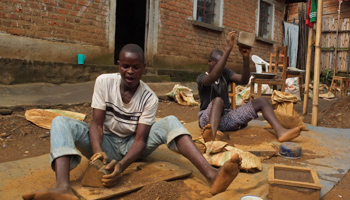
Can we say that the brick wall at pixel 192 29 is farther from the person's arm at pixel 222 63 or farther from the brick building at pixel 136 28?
the person's arm at pixel 222 63

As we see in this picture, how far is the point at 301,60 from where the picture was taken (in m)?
11.2

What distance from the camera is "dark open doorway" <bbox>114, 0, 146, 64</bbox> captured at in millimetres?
8867

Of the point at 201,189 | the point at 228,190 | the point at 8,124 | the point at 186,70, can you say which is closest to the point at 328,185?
the point at 228,190

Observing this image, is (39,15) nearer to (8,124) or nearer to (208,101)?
(8,124)

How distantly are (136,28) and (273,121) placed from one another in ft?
22.2

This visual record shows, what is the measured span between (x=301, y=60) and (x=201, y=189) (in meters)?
10.7

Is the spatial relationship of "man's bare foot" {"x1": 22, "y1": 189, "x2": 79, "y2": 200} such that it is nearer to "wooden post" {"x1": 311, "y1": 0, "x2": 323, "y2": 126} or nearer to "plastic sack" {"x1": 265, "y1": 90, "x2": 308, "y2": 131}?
"plastic sack" {"x1": 265, "y1": 90, "x2": 308, "y2": 131}

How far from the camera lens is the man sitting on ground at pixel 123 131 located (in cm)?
171

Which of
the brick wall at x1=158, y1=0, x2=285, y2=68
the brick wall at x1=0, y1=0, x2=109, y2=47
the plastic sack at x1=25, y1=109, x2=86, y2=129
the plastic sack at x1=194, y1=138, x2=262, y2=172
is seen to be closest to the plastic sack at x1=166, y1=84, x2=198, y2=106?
the brick wall at x1=158, y1=0, x2=285, y2=68

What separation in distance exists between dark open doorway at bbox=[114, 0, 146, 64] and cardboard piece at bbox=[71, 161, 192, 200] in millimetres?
7087

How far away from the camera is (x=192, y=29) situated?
7004 mm

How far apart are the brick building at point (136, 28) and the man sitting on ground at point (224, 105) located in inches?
110

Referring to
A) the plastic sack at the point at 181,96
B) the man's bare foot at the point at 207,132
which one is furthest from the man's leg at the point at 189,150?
the plastic sack at the point at 181,96

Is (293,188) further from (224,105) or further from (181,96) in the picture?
(181,96)
